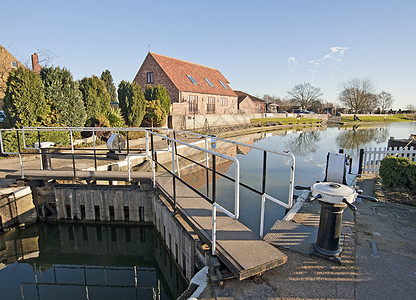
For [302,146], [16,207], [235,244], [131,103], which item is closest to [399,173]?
[235,244]

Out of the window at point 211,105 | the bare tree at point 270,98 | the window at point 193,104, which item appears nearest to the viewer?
the window at point 193,104

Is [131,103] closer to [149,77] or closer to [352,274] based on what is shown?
[149,77]

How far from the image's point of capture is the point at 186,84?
98.4 feet

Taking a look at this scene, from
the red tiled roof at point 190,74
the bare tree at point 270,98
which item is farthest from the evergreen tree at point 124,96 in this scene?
the bare tree at point 270,98

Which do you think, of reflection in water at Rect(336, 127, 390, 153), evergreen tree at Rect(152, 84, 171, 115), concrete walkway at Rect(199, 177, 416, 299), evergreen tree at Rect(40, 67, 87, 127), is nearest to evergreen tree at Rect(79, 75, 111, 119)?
evergreen tree at Rect(40, 67, 87, 127)

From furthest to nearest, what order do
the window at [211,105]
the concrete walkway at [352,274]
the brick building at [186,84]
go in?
the window at [211,105], the brick building at [186,84], the concrete walkway at [352,274]

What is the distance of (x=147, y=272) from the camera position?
5.97m

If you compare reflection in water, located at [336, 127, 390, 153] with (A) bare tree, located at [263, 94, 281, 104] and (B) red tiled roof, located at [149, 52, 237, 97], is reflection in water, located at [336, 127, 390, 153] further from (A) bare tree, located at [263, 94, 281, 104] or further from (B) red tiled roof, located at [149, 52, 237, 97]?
(A) bare tree, located at [263, 94, 281, 104]

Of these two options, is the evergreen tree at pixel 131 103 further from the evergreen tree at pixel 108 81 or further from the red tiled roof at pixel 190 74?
the evergreen tree at pixel 108 81

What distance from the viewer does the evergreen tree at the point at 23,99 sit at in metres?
11.3

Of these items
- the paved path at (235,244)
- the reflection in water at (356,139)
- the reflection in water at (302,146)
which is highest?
the paved path at (235,244)

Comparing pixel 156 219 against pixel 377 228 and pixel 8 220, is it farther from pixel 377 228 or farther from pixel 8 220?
pixel 377 228

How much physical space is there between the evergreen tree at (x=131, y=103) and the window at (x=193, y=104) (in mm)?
11194

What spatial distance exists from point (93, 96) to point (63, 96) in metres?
2.54
